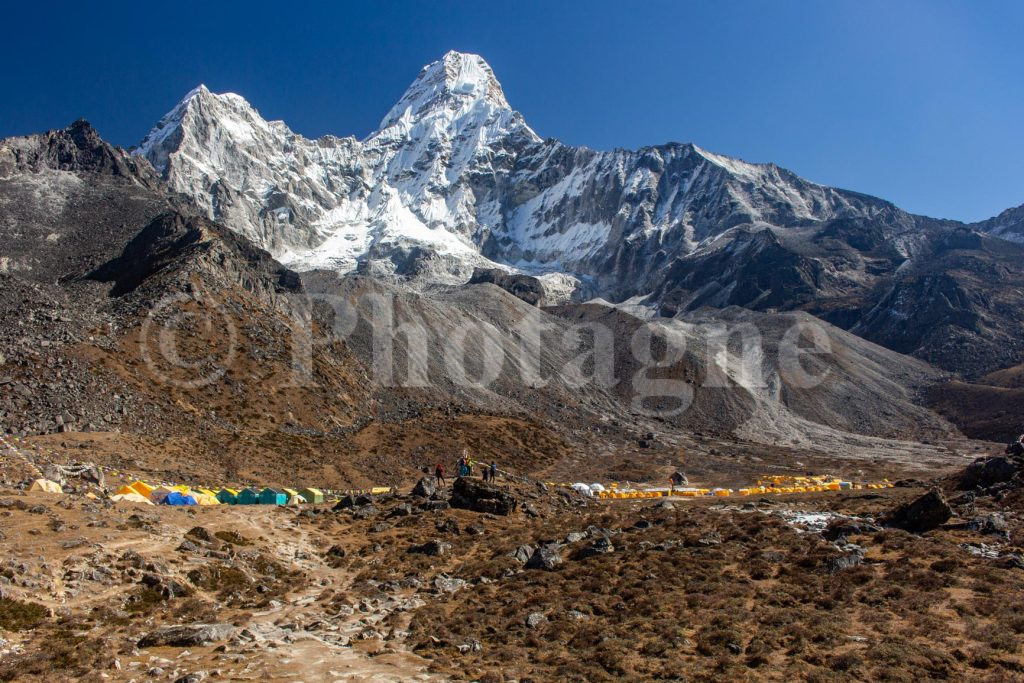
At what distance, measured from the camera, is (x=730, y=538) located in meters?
29.7

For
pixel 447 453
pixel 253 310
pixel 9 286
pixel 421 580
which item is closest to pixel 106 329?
pixel 9 286

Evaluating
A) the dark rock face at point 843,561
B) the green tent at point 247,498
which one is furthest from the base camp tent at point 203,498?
the dark rock face at point 843,561

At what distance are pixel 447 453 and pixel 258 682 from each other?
5919 cm

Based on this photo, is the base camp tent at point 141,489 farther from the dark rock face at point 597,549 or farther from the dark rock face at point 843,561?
the dark rock face at point 843,561

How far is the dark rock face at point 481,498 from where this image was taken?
38534 millimetres

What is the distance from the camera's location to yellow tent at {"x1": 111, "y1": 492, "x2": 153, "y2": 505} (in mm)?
31655

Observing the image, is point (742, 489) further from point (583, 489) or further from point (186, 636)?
point (186, 636)


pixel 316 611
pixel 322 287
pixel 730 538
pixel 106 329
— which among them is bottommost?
pixel 316 611

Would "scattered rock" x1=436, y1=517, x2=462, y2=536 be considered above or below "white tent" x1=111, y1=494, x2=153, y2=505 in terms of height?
below

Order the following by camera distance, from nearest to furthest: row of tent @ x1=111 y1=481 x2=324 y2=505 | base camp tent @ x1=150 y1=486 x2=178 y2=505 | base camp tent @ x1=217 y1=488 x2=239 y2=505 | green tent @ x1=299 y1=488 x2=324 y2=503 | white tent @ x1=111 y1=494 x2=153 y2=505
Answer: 1. white tent @ x1=111 y1=494 x2=153 y2=505
2. row of tent @ x1=111 y1=481 x2=324 y2=505
3. base camp tent @ x1=150 y1=486 x2=178 y2=505
4. base camp tent @ x1=217 y1=488 x2=239 y2=505
5. green tent @ x1=299 y1=488 x2=324 y2=503

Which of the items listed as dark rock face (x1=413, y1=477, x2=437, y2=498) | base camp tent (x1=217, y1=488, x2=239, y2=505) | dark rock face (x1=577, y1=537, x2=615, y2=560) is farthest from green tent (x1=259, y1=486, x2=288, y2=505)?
dark rock face (x1=577, y1=537, x2=615, y2=560)

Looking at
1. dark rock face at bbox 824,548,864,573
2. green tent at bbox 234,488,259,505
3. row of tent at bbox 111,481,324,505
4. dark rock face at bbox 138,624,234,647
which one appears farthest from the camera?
green tent at bbox 234,488,259,505

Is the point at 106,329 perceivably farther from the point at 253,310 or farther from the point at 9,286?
the point at 253,310

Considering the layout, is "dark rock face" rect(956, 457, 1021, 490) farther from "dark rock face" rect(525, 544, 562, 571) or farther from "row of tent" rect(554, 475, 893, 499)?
"dark rock face" rect(525, 544, 562, 571)
